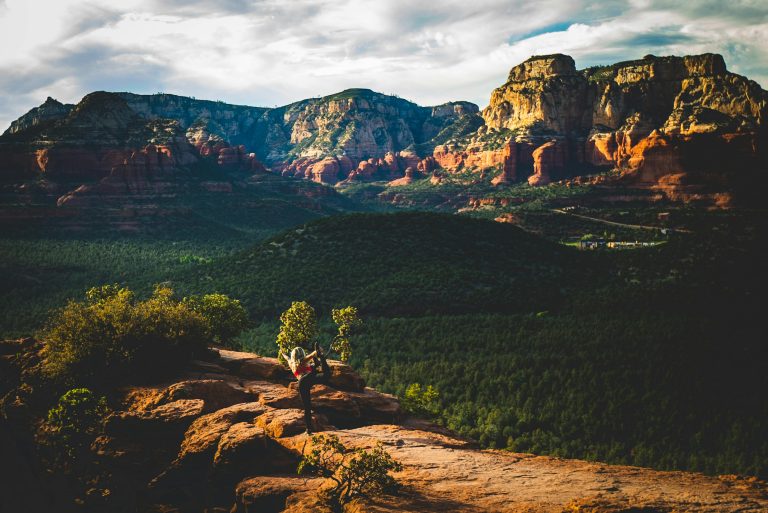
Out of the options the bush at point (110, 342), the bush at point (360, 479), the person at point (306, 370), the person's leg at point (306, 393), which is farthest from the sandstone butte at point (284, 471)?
the bush at point (110, 342)

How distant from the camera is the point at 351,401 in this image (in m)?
21.4

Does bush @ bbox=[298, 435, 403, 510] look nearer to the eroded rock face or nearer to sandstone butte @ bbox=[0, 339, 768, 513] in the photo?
sandstone butte @ bbox=[0, 339, 768, 513]

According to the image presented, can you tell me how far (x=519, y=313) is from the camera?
69062mm

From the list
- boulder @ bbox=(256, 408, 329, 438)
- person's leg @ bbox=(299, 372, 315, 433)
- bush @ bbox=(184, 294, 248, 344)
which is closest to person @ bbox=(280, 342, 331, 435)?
person's leg @ bbox=(299, 372, 315, 433)

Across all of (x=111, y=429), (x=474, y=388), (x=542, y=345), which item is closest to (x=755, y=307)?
(x=542, y=345)

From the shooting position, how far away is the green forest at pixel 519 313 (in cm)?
3812

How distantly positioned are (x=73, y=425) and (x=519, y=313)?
60086mm

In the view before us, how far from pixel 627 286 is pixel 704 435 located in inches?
1646

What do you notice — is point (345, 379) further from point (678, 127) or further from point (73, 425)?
point (678, 127)

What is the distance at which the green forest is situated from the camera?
125ft

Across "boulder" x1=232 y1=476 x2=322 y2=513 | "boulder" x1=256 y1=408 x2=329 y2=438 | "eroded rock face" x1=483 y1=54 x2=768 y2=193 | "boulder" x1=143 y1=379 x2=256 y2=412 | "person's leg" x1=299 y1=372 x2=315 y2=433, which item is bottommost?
"boulder" x1=232 y1=476 x2=322 y2=513

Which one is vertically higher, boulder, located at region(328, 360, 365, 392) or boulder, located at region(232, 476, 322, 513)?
boulder, located at region(232, 476, 322, 513)

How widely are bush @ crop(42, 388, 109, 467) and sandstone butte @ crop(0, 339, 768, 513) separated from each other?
1.67 feet

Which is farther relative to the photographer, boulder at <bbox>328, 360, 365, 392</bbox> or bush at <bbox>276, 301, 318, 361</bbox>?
bush at <bbox>276, 301, 318, 361</bbox>
